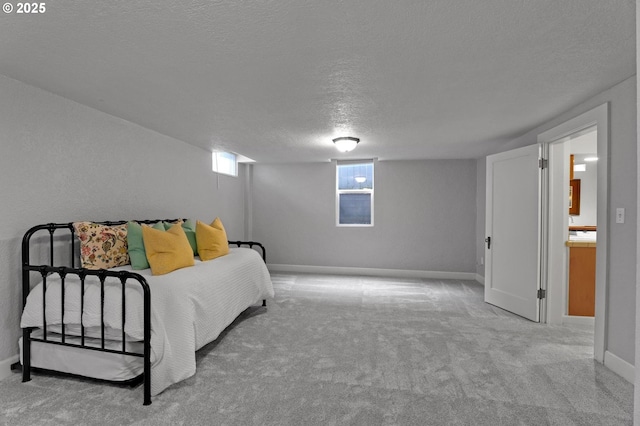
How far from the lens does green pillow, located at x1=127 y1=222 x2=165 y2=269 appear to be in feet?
8.68

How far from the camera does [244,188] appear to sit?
636cm

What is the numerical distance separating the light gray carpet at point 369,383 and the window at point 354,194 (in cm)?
288

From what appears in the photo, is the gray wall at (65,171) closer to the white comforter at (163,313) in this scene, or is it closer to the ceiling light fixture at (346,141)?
the white comforter at (163,313)

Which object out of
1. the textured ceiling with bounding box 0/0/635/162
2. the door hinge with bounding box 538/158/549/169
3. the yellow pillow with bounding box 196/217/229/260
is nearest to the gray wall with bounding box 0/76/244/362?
the textured ceiling with bounding box 0/0/635/162

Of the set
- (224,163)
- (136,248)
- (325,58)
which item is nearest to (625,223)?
(325,58)

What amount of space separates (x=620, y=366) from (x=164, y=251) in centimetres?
366

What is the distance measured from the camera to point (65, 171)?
104 inches

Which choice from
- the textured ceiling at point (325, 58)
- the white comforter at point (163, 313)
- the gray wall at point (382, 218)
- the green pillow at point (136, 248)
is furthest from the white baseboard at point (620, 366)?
the green pillow at point (136, 248)

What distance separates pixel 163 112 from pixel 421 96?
2.40 m

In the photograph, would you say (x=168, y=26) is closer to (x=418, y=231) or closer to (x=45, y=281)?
(x=45, y=281)

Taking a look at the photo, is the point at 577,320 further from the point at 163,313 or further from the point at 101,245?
the point at 101,245

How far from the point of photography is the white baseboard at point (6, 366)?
218 centimetres

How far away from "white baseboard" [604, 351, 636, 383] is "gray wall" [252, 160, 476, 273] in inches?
127

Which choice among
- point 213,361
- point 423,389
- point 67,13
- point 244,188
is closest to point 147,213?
point 213,361
